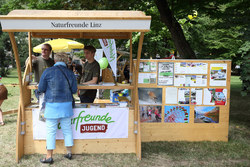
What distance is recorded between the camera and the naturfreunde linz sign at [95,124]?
4.64 meters

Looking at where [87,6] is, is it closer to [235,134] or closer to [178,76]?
[178,76]

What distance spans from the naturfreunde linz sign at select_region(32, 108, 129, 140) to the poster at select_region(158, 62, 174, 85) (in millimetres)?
1124

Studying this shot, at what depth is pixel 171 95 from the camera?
5406 millimetres

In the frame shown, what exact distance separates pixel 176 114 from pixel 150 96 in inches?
26.8

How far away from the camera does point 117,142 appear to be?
4789 millimetres

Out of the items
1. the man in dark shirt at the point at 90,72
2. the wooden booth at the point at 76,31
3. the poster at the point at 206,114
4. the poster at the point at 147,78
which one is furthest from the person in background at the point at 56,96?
the poster at the point at 206,114

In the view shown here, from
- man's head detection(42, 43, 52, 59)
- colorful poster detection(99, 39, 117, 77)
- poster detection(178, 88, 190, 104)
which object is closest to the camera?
poster detection(178, 88, 190, 104)

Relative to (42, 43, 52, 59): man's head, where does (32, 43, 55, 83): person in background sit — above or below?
below

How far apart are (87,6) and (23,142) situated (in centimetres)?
747

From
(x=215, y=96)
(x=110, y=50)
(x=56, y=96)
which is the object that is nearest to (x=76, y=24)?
(x=56, y=96)

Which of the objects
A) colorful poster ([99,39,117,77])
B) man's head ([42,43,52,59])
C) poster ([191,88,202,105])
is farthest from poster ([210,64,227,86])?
colorful poster ([99,39,117,77])

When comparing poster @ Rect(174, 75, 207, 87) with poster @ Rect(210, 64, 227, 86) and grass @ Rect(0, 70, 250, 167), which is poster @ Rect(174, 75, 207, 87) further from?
grass @ Rect(0, 70, 250, 167)

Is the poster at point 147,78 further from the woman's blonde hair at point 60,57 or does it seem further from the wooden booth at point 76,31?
the woman's blonde hair at point 60,57

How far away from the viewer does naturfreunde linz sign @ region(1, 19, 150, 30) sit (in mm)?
3828
